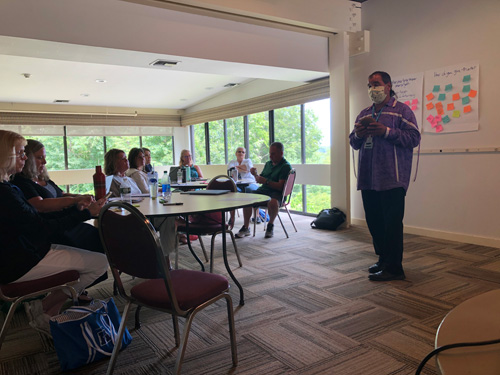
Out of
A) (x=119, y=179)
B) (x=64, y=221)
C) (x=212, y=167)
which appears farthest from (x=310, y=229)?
(x=212, y=167)

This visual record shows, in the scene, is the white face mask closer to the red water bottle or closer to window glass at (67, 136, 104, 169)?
the red water bottle

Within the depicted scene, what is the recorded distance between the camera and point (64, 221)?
1991 mm

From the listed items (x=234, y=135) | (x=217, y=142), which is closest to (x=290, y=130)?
(x=234, y=135)

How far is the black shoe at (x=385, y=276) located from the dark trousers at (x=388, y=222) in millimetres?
26

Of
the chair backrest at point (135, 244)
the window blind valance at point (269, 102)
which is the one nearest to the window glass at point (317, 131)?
the window blind valance at point (269, 102)

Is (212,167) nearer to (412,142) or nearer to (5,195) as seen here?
(412,142)

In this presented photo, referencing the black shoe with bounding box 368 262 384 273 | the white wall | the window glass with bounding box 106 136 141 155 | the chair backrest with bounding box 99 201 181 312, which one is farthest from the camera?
the window glass with bounding box 106 136 141 155

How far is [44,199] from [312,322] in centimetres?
177

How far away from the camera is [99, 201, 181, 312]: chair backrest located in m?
1.51

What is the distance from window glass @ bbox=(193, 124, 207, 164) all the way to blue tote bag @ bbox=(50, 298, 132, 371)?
8210 millimetres

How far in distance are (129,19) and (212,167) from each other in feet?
18.4

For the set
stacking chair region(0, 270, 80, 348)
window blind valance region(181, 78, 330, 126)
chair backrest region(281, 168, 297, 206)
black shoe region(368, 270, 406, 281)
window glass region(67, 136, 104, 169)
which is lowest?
black shoe region(368, 270, 406, 281)

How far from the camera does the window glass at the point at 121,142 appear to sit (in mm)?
10023

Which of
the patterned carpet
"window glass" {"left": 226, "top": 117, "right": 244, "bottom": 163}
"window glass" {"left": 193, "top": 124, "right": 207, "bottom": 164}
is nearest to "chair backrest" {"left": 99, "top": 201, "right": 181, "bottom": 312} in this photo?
the patterned carpet
